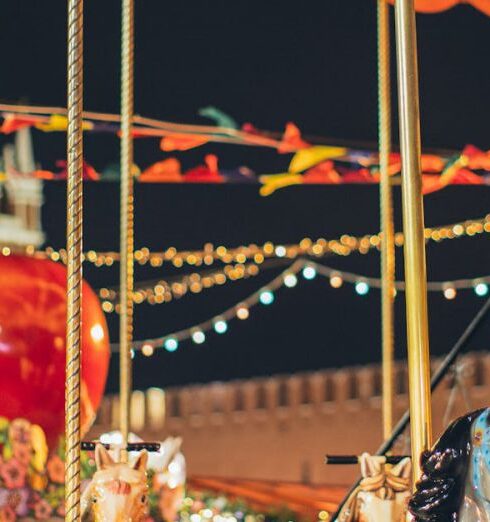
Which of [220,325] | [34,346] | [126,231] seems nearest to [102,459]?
[126,231]

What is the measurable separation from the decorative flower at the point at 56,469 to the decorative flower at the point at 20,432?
0.11 meters

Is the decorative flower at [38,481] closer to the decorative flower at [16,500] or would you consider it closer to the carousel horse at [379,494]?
the decorative flower at [16,500]

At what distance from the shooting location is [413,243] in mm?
2586

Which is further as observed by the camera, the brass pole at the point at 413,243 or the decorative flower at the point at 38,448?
the decorative flower at the point at 38,448

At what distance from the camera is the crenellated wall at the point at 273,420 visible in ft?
46.7

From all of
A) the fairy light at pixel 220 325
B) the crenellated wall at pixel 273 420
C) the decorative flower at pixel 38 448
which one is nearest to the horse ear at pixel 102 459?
Answer: the decorative flower at pixel 38 448

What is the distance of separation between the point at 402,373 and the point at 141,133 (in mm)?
8424

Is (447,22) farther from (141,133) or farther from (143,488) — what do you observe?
(143,488)

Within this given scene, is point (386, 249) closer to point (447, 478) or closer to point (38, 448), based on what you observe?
point (38, 448)

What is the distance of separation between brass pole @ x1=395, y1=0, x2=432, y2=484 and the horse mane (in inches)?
4.0

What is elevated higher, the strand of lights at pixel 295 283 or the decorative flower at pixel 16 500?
the strand of lights at pixel 295 283

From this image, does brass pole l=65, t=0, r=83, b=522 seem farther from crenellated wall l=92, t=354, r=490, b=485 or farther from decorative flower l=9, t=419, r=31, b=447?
crenellated wall l=92, t=354, r=490, b=485

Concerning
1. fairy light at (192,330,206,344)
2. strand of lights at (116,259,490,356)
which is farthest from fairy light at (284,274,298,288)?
fairy light at (192,330,206,344)

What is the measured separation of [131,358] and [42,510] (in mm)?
956
